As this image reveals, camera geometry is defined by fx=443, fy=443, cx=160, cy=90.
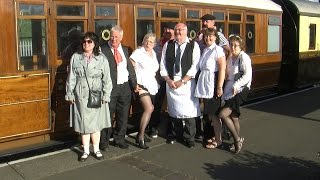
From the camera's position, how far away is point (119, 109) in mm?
6340

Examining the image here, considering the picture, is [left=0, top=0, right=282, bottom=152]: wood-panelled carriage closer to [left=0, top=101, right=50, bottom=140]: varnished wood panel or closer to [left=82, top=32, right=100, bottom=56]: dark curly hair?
[left=0, top=101, right=50, bottom=140]: varnished wood panel

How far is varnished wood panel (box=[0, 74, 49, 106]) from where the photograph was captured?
587cm

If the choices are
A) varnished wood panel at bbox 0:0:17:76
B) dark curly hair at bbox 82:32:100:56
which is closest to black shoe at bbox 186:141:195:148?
dark curly hair at bbox 82:32:100:56

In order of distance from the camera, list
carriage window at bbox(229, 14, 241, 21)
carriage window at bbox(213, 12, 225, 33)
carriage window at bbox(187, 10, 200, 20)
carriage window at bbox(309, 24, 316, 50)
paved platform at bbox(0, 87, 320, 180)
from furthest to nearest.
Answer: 1. carriage window at bbox(309, 24, 316, 50)
2. carriage window at bbox(229, 14, 241, 21)
3. carriage window at bbox(213, 12, 225, 33)
4. carriage window at bbox(187, 10, 200, 20)
5. paved platform at bbox(0, 87, 320, 180)

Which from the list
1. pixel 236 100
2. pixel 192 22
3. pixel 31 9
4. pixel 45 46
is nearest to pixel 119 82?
pixel 45 46

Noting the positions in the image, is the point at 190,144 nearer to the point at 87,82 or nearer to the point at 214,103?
the point at 214,103

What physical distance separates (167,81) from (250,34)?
5013mm

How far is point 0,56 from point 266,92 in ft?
27.7

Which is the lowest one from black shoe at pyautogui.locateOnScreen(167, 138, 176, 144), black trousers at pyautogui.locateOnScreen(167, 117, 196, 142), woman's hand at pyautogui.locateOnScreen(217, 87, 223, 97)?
black shoe at pyautogui.locateOnScreen(167, 138, 176, 144)

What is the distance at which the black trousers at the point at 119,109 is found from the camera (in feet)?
20.4

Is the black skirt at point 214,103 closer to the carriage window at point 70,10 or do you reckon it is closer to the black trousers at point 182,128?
the black trousers at point 182,128

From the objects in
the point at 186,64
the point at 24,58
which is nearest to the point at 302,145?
the point at 186,64

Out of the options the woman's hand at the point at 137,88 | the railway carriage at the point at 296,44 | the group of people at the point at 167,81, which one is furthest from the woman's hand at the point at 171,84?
the railway carriage at the point at 296,44

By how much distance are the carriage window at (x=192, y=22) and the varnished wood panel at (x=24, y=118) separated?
3394 millimetres
